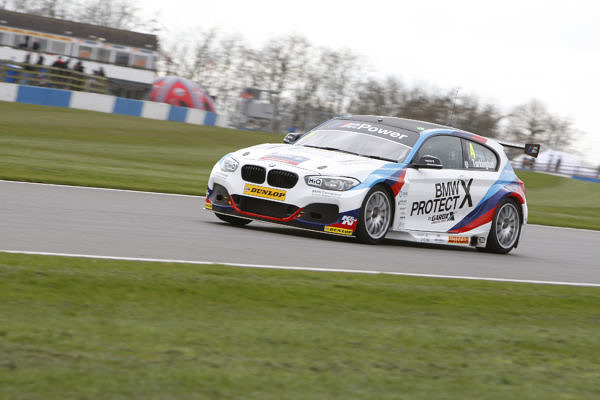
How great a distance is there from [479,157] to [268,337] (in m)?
7.68

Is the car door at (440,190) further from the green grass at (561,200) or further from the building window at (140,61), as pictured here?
the building window at (140,61)

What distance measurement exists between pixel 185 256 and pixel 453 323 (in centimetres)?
248

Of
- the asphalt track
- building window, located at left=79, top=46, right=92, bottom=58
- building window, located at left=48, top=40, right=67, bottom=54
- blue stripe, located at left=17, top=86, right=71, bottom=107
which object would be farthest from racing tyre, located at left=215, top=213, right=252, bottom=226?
building window, located at left=79, top=46, right=92, bottom=58

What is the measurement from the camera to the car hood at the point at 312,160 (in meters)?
9.83

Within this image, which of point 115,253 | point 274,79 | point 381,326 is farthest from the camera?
point 274,79

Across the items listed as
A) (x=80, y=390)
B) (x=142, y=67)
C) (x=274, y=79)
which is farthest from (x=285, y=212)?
(x=274, y=79)

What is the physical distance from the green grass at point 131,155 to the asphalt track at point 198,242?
2372mm

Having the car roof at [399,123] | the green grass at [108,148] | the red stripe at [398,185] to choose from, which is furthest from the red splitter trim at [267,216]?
the green grass at [108,148]

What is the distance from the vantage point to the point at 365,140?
1094 cm

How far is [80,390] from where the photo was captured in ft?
11.3

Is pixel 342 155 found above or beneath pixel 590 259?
above

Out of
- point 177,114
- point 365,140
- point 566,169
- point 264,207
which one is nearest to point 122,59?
point 177,114

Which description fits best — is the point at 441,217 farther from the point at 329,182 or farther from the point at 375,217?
the point at 329,182

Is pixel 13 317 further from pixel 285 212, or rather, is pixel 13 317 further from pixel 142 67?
pixel 142 67
